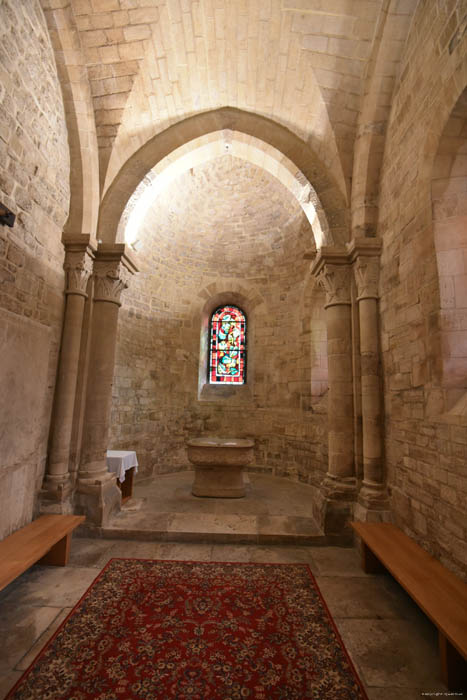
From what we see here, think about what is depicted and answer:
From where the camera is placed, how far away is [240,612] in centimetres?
280

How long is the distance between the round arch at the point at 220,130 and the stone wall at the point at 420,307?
2.48ft

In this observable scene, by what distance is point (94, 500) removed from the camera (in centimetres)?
420

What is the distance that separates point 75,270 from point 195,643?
4.20 m

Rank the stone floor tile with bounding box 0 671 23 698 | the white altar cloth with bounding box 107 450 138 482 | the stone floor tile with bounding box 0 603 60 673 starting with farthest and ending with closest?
the white altar cloth with bounding box 107 450 138 482, the stone floor tile with bounding box 0 603 60 673, the stone floor tile with bounding box 0 671 23 698

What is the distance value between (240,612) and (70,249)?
4.48m

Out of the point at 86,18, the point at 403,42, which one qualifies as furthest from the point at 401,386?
the point at 86,18

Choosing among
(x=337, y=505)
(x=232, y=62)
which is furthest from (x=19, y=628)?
(x=232, y=62)

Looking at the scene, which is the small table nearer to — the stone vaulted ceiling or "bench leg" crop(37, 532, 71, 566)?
"bench leg" crop(37, 532, 71, 566)

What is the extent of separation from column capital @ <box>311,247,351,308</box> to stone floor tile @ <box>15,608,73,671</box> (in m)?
4.37

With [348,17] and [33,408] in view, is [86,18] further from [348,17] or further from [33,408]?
[33,408]

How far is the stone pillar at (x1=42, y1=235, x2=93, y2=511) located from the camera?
160 inches

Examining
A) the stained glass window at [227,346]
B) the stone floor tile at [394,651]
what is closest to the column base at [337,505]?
the stone floor tile at [394,651]

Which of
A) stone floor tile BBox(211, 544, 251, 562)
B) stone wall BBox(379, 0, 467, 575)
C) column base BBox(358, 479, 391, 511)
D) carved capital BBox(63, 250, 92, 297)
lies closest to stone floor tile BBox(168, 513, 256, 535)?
stone floor tile BBox(211, 544, 251, 562)

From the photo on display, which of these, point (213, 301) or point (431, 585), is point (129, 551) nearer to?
point (431, 585)
